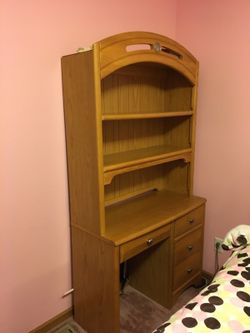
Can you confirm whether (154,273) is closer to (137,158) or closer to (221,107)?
(137,158)

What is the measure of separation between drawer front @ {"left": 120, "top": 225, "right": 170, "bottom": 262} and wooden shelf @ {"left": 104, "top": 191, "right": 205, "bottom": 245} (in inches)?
1.6

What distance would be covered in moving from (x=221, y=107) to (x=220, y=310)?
5.19ft

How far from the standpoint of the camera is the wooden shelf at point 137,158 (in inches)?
65.0

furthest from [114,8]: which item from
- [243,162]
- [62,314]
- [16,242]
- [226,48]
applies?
[62,314]

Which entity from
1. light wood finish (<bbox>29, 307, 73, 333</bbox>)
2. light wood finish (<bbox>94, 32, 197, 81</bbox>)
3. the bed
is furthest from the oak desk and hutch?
the bed

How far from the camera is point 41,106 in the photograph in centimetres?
166

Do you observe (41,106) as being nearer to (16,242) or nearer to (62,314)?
(16,242)

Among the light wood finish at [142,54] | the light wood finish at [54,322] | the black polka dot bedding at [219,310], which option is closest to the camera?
the black polka dot bedding at [219,310]

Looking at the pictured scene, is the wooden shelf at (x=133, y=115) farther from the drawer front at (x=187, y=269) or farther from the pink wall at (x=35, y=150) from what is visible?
the drawer front at (x=187, y=269)

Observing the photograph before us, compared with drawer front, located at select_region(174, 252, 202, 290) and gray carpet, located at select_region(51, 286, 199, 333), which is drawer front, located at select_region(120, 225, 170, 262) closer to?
drawer front, located at select_region(174, 252, 202, 290)

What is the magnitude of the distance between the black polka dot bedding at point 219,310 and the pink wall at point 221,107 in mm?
1058

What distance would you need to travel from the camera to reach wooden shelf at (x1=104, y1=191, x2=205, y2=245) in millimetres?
1707

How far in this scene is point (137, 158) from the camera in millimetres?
1883

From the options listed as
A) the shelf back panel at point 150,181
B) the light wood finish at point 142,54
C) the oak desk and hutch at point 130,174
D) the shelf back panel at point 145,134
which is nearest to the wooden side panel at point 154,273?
the oak desk and hutch at point 130,174
